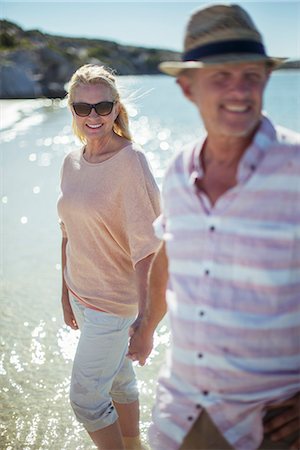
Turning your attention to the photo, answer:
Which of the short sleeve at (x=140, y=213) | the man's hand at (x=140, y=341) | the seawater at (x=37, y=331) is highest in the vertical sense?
the short sleeve at (x=140, y=213)

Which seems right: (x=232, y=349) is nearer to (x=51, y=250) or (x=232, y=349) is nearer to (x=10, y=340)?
(x=10, y=340)

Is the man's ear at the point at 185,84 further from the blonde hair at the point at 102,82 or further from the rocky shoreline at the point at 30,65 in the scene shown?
the rocky shoreline at the point at 30,65

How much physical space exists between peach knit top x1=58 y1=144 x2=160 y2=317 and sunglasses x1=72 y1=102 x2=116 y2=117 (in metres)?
0.23

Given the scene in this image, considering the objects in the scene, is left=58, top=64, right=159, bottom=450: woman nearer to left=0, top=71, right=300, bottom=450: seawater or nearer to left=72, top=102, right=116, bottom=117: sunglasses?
left=72, top=102, right=116, bottom=117: sunglasses

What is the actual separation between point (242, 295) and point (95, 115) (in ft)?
5.32

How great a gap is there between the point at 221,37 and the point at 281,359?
0.99m

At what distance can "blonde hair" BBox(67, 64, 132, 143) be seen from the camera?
330 cm

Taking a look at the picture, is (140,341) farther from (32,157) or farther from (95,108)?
(32,157)

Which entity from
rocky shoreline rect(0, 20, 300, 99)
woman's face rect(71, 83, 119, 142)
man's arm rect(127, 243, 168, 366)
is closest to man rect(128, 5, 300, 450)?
man's arm rect(127, 243, 168, 366)

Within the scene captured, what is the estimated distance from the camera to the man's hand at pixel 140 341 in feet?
8.96

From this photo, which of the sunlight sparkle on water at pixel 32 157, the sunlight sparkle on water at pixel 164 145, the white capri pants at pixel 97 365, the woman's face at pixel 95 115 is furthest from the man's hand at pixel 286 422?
the sunlight sparkle on water at pixel 164 145

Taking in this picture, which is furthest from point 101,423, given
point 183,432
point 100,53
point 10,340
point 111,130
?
point 100,53

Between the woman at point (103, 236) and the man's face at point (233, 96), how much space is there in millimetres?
1080

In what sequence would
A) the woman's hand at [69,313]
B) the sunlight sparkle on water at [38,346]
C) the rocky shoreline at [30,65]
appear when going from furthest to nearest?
the rocky shoreline at [30,65], the sunlight sparkle on water at [38,346], the woman's hand at [69,313]
